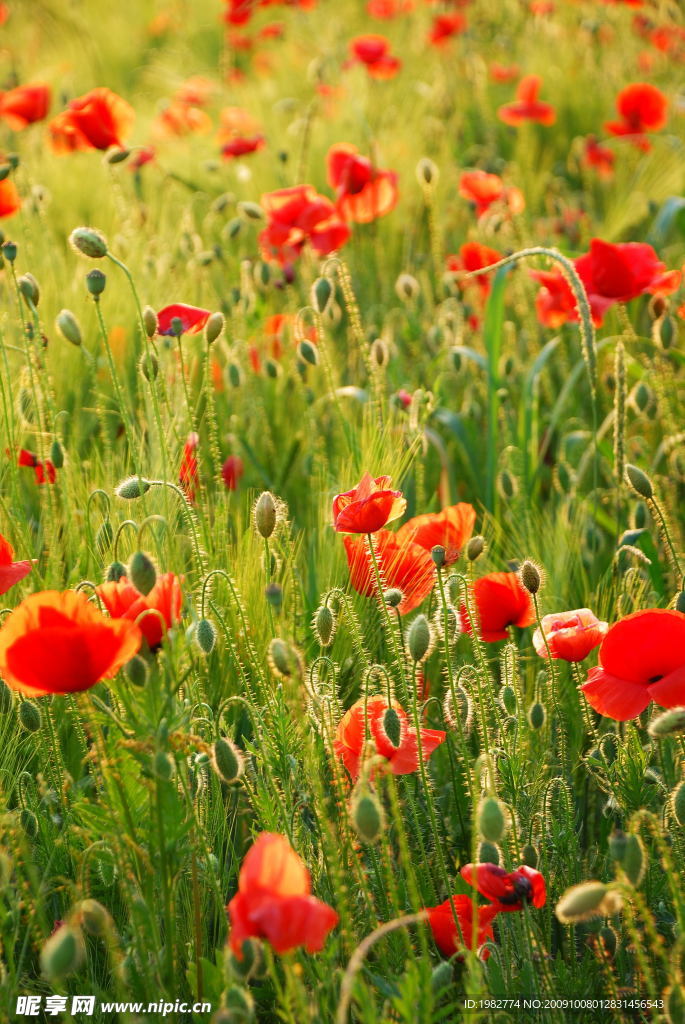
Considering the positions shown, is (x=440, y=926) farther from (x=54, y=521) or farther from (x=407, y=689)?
(x=54, y=521)

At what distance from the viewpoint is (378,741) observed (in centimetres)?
115

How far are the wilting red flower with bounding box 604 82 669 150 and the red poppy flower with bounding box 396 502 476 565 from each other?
2.07 m

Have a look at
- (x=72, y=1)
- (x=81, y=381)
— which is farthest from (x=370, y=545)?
(x=72, y=1)

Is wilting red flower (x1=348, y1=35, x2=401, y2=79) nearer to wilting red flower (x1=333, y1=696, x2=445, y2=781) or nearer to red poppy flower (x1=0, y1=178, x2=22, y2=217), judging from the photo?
red poppy flower (x1=0, y1=178, x2=22, y2=217)

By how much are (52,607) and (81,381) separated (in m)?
1.19

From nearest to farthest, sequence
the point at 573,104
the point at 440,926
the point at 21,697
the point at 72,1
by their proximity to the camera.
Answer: the point at 440,926, the point at 21,697, the point at 573,104, the point at 72,1

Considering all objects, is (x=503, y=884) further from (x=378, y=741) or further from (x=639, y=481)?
(x=639, y=481)

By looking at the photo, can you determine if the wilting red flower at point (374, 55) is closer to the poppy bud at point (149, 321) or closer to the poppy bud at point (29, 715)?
the poppy bud at point (149, 321)

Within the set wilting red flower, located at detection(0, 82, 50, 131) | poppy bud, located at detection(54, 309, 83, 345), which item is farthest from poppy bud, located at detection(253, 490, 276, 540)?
wilting red flower, located at detection(0, 82, 50, 131)

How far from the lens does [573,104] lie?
4082 mm

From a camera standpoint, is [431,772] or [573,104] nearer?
[431,772]

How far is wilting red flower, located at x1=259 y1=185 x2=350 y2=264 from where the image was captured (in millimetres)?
2291

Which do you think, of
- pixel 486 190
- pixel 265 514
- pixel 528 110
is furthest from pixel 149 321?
pixel 528 110

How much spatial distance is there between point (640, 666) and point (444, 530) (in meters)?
0.34
